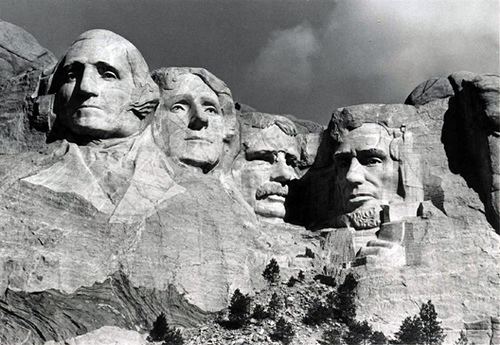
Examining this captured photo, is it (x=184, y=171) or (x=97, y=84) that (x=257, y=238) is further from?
(x=97, y=84)

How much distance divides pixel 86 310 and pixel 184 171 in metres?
3.73

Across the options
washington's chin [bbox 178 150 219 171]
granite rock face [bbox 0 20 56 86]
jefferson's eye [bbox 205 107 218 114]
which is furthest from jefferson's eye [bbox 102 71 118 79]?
granite rock face [bbox 0 20 56 86]

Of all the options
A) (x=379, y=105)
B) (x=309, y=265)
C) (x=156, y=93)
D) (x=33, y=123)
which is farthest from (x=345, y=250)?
(x=33, y=123)

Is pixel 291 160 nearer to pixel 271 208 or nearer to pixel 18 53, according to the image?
pixel 271 208

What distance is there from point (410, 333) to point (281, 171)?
5.02 meters

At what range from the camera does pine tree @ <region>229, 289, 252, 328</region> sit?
18.0 m

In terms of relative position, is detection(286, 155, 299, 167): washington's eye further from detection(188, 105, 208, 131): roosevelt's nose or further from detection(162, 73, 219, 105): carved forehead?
detection(188, 105, 208, 131): roosevelt's nose

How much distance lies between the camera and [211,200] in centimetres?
1941

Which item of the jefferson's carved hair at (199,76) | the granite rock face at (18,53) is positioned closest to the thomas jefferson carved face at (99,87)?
the jefferson's carved hair at (199,76)

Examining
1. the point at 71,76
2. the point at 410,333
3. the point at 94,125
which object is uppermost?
the point at 71,76

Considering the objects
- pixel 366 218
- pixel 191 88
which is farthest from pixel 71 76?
pixel 366 218

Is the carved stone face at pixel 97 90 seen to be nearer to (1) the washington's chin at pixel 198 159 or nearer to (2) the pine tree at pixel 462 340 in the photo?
(1) the washington's chin at pixel 198 159

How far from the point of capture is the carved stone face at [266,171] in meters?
21.7

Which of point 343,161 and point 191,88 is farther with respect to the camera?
point 343,161
